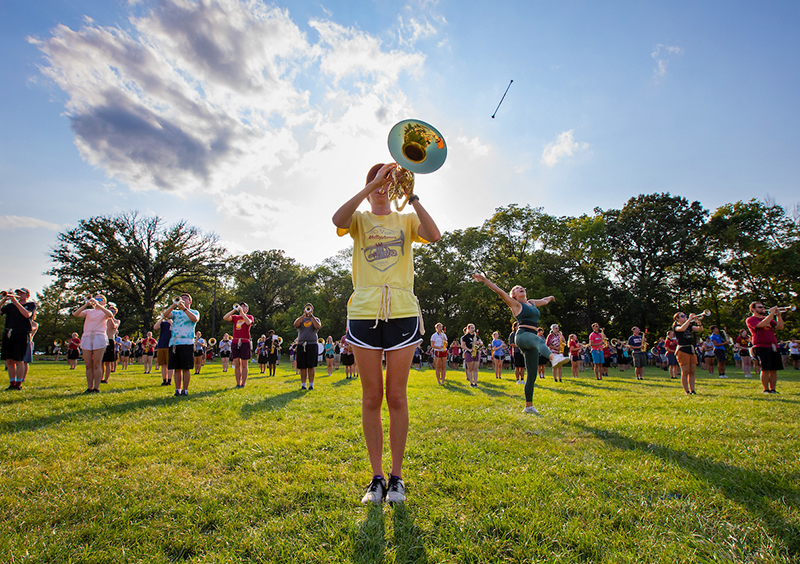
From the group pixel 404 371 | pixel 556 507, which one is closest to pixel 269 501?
pixel 404 371

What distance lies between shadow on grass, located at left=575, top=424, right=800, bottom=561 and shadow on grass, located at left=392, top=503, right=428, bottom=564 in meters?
1.91

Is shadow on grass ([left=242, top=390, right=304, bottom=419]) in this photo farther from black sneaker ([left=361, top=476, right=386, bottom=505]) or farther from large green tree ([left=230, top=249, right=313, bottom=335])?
large green tree ([left=230, top=249, right=313, bottom=335])

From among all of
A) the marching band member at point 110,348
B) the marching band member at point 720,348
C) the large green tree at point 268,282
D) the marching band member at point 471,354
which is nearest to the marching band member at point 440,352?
the marching band member at point 471,354

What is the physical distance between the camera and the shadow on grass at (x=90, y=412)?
5.02 metres

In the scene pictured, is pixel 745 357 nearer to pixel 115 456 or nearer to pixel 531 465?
pixel 531 465

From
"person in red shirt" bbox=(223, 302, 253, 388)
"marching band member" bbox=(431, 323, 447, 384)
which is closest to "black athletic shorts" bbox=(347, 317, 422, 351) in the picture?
"person in red shirt" bbox=(223, 302, 253, 388)

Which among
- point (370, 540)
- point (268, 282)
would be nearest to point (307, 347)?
point (370, 540)

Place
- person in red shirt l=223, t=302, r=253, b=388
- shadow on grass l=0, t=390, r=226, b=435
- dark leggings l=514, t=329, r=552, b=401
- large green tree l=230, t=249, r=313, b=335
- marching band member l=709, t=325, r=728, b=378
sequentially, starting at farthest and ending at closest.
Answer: large green tree l=230, t=249, r=313, b=335, marching band member l=709, t=325, r=728, b=378, person in red shirt l=223, t=302, r=253, b=388, dark leggings l=514, t=329, r=552, b=401, shadow on grass l=0, t=390, r=226, b=435

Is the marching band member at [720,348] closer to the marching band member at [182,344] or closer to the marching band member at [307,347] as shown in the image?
the marching band member at [307,347]

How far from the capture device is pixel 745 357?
1670 cm

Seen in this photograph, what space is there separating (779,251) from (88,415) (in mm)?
43857

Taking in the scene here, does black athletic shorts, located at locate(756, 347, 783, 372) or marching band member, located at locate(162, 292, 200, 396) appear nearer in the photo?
marching band member, located at locate(162, 292, 200, 396)

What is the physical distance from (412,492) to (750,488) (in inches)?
99.3

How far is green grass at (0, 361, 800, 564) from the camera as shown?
7.18 ft
